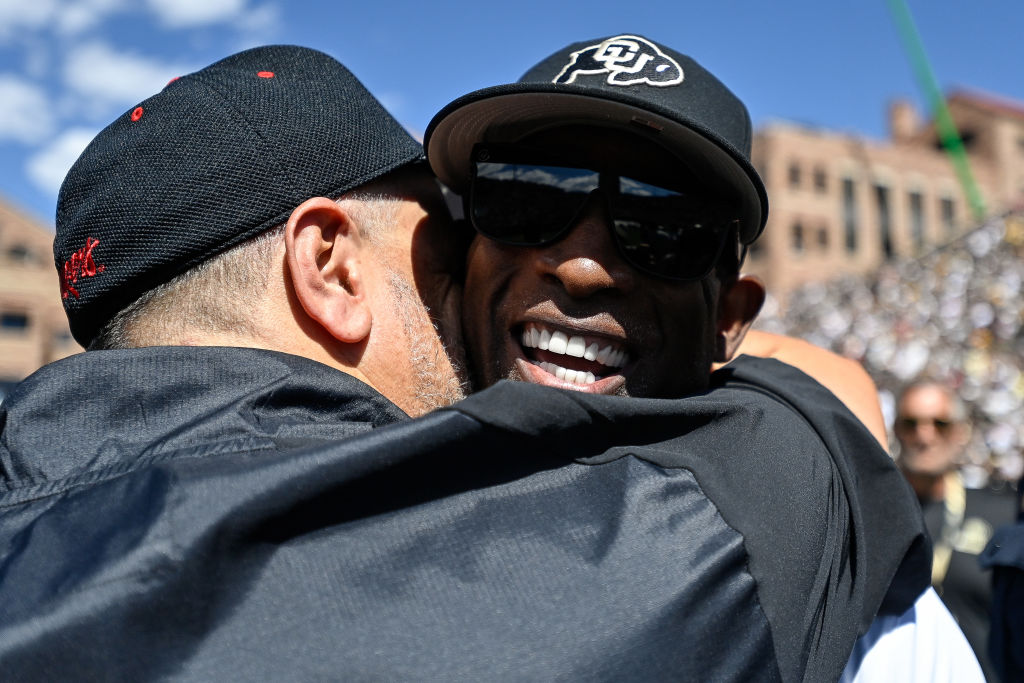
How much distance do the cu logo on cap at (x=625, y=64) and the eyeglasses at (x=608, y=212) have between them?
193 mm

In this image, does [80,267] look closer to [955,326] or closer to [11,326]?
[955,326]

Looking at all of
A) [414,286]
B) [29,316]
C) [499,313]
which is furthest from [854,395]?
[29,316]

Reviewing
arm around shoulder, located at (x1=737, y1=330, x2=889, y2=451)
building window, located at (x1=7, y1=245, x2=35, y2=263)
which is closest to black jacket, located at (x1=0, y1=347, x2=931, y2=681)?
arm around shoulder, located at (x1=737, y1=330, x2=889, y2=451)

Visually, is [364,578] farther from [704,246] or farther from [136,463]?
[704,246]

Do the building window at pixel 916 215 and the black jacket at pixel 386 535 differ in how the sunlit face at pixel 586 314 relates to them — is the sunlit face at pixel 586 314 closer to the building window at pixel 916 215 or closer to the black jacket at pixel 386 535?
the black jacket at pixel 386 535

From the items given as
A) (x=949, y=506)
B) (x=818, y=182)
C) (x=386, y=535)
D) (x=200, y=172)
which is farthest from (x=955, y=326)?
(x=818, y=182)

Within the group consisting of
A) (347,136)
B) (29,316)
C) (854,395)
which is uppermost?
(347,136)

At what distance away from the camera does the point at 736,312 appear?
2.27 metres

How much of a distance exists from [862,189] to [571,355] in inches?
1952

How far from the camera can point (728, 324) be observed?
227cm

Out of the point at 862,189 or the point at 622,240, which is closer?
the point at 622,240

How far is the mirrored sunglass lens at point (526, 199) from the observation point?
1.85 m

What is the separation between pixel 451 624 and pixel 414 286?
0.90 m

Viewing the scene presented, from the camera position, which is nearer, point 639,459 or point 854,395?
point 639,459
